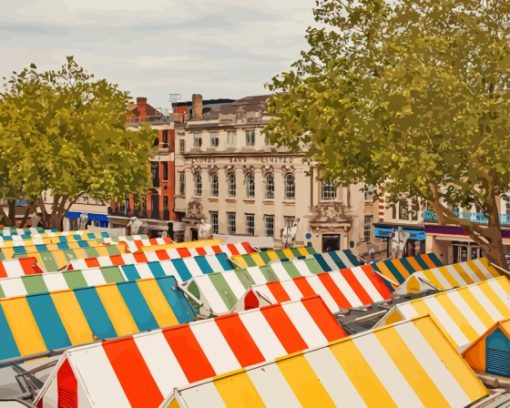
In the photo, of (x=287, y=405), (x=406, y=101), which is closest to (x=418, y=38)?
(x=406, y=101)

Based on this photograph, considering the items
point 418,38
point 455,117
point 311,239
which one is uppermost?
point 418,38

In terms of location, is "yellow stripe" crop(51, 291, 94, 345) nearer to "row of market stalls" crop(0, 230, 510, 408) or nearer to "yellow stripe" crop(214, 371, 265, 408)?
"row of market stalls" crop(0, 230, 510, 408)

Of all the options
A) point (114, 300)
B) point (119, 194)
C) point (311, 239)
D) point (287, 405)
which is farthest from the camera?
point (311, 239)

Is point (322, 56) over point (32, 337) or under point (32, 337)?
over

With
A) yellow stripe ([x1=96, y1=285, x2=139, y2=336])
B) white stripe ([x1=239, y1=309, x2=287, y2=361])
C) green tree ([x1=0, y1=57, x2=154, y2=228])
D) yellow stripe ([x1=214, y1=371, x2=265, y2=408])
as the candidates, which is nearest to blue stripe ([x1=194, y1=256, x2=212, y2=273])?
yellow stripe ([x1=96, y1=285, x2=139, y2=336])

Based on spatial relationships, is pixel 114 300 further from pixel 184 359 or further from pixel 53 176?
pixel 53 176

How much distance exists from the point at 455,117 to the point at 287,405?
13879 millimetres

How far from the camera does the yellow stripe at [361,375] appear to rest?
6.31 metres

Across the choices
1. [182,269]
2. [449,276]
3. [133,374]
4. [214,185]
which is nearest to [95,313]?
[133,374]

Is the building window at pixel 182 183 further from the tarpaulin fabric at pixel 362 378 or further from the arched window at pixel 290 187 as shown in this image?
the tarpaulin fabric at pixel 362 378

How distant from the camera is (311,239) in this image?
53.6 m

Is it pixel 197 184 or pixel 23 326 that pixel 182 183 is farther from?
pixel 23 326

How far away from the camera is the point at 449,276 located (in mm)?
18016

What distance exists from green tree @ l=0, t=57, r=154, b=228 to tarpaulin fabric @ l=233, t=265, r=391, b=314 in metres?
22.8
